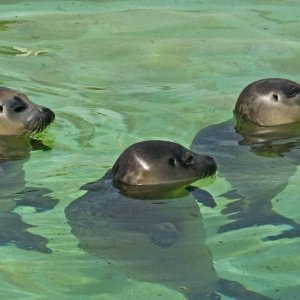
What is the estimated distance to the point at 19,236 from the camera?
7.55 metres

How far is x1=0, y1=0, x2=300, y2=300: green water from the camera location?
23.0ft

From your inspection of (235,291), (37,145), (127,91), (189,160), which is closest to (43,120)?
(37,145)

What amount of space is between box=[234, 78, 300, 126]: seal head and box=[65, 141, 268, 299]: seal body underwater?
1723 mm

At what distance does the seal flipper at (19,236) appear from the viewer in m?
7.41

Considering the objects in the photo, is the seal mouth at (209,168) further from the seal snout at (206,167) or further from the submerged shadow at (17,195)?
the submerged shadow at (17,195)

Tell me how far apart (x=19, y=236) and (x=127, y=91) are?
374cm

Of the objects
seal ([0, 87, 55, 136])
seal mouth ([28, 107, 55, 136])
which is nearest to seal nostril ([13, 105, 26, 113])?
seal ([0, 87, 55, 136])

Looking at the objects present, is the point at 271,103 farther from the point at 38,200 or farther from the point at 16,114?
the point at 38,200

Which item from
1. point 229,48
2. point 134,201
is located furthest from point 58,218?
point 229,48

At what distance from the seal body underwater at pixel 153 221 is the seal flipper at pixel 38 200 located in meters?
0.22

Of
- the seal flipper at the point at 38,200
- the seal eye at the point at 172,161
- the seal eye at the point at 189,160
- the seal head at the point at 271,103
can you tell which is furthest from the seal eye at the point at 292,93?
the seal flipper at the point at 38,200

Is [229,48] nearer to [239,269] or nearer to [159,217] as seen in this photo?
[159,217]

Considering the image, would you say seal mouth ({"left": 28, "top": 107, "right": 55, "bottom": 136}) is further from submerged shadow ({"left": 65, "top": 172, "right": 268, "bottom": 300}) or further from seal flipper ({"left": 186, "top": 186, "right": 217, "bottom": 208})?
seal flipper ({"left": 186, "top": 186, "right": 217, "bottom": 208})

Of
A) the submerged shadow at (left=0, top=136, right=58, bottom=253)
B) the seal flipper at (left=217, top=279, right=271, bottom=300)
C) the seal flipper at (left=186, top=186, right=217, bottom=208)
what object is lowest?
the submerged shadow at (left=0, top=136, right=58, bottom=253)
